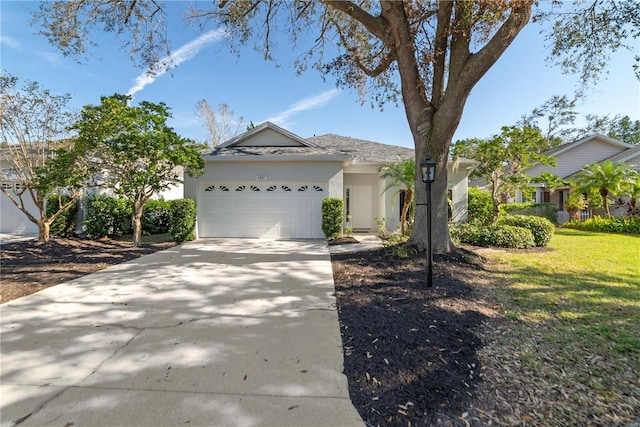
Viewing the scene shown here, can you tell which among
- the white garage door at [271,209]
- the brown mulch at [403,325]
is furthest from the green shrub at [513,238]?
the white garage door at [271,209]

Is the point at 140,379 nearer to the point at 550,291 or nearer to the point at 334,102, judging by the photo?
the point at 550,291

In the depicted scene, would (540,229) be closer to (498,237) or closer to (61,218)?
(498,237)

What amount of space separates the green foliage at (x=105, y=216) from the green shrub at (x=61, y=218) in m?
0.97

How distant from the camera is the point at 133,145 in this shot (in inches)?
311

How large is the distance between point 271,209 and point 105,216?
652 cm

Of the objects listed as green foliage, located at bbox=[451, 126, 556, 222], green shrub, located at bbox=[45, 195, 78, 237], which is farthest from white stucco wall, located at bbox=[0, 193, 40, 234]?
green foliage, located at bbox=[451, 126, 556, 222]

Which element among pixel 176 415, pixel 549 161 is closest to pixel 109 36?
pixel 176 415

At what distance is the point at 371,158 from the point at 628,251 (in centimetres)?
914

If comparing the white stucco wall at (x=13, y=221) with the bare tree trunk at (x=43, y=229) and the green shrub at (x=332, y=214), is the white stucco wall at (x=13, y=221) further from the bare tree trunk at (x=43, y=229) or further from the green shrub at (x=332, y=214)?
the green shrub at (x=332, y=214)

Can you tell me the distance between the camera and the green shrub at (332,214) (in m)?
10.4

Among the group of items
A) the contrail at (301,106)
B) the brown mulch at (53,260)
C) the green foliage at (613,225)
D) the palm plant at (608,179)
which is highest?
the contrail at (301,106)

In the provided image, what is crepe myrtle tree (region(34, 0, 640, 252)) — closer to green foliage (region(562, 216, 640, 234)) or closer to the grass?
the grass

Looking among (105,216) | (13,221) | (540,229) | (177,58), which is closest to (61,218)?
(105,216)

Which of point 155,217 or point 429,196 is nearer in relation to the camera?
point 429,196
